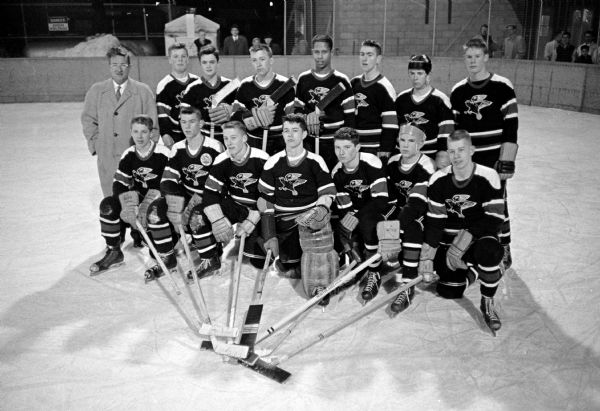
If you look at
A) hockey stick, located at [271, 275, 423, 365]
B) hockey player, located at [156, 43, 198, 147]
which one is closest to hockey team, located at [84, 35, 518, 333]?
hockey stick, located at [271, 275, 423, 365]

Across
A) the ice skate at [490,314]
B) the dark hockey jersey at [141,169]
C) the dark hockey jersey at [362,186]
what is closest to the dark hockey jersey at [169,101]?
the dark hockey jersey at [141,169]

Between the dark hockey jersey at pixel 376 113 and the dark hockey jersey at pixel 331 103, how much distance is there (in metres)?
0.10

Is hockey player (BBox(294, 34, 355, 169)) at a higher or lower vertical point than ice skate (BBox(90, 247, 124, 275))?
higher

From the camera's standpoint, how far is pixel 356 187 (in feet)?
11.7

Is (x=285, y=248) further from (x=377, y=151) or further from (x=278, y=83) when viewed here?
(x=278, y=83)

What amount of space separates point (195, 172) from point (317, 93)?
1052mm

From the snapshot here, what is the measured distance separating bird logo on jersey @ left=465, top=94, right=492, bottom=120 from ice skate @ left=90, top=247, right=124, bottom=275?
8.44ft

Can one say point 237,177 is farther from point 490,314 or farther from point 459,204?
point 490,314

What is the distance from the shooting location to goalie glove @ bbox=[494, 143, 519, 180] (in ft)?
11.3

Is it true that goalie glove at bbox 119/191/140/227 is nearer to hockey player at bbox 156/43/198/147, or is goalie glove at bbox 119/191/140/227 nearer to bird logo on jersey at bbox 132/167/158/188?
bird logo on jersey at bbox 132/167/158/188

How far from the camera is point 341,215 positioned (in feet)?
11.8

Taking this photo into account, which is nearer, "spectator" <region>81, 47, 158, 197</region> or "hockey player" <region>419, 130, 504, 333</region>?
"hockey player" <region>419, 130, 504, 333</region>

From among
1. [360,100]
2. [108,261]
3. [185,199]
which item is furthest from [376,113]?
[108,261]

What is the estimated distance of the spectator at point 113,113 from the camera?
433cm
